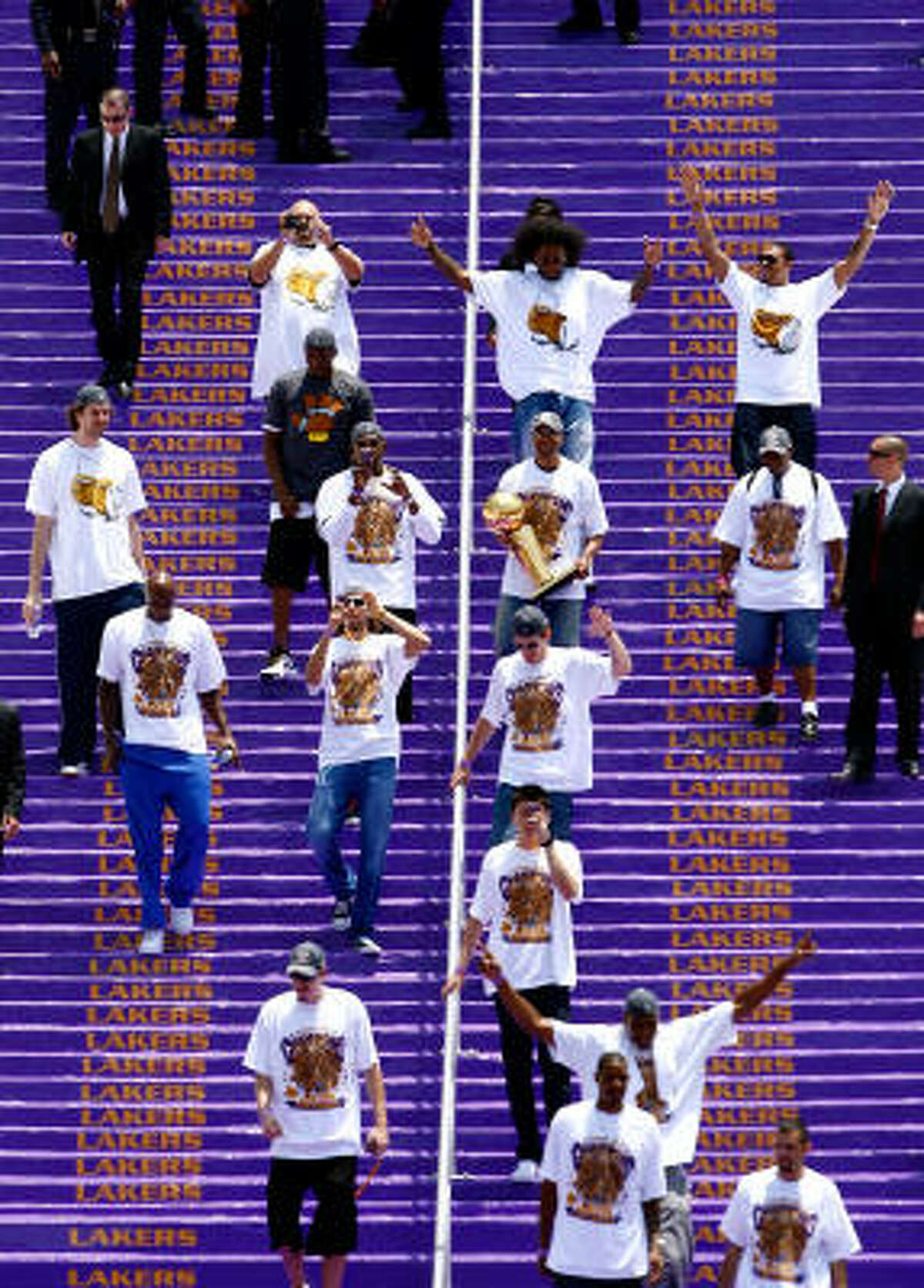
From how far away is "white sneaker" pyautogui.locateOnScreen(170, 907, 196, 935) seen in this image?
23.2 m

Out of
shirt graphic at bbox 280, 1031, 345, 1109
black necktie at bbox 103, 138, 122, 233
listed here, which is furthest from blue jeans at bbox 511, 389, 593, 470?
shirt graphic at bbox 280, 1031, 345, 1109

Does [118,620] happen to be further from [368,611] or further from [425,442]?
[425,442]

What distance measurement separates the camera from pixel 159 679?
75.4ft

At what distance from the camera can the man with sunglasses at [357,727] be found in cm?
2283

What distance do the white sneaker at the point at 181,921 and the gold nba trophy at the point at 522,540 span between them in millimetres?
2206

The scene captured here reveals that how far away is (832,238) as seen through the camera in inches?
1083

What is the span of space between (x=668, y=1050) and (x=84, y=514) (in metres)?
4.98

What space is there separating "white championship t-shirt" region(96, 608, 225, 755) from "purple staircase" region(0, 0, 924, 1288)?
0.98 metres

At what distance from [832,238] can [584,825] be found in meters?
4.87

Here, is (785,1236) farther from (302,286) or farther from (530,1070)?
(302,286)

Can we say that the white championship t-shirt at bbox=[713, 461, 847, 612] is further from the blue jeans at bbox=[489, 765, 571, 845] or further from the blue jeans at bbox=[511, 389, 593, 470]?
the blue jeans at bbox=[489, 765, 571, 845]

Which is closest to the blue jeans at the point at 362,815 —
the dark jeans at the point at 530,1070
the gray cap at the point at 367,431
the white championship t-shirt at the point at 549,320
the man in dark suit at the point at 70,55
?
the dark jeans at the point at 530,1070

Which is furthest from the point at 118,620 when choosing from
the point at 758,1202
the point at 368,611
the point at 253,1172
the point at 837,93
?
the point at 837,93

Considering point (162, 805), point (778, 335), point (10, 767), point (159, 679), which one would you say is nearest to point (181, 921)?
point (162, 805)
